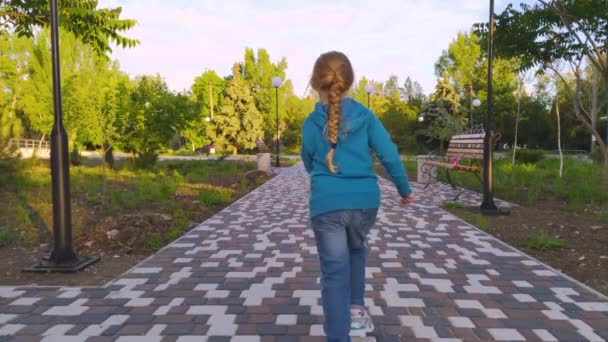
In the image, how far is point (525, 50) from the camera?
895 centimetres

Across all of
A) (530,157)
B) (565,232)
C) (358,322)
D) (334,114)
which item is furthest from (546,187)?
(530,157)

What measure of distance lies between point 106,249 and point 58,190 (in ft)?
3.93

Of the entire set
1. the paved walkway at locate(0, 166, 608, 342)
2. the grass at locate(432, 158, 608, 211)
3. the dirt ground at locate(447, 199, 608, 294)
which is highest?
the grass at locate(432, 158, 608, 211)

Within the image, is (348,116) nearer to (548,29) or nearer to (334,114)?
(334,114)

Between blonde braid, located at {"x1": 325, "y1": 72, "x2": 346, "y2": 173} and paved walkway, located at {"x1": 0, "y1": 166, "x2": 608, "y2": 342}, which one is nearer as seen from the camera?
blonde braid, located at {"x1": 325, "y1": 72, "x2": 346, "y2": 173}

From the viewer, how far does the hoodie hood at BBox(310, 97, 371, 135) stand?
2.37 m

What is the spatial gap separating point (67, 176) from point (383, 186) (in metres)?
9.25

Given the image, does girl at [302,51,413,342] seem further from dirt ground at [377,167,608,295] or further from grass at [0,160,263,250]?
grass at [0,160,263,250]

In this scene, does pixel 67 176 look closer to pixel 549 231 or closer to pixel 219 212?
pixel 219 212

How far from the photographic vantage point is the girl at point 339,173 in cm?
237

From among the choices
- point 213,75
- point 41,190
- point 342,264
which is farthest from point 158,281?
point 213,75

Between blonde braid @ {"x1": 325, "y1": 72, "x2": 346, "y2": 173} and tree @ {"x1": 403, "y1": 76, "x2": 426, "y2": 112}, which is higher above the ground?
tree @ {"x1": 403, "y1": 76, "x2": 426, "y2": 112}

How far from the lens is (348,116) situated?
2395mm

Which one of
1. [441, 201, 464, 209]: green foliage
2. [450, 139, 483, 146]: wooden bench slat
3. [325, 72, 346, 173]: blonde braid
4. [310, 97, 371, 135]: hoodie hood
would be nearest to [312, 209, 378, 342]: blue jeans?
[325, 72, 346, 173]: blonde braid
